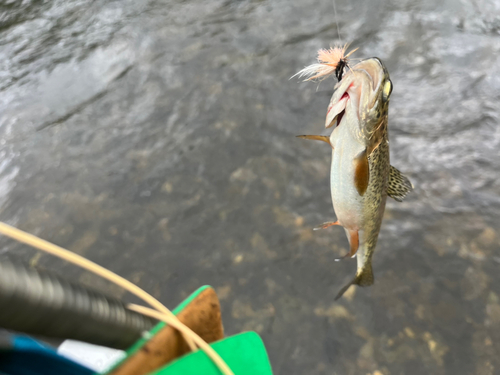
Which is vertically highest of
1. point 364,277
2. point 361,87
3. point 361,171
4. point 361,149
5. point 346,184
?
point 361,87

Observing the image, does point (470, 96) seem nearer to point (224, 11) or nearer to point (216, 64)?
point (216, 64)

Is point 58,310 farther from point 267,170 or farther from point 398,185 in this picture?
point 267,170

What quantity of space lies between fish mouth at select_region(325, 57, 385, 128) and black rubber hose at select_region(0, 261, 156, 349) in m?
1.20

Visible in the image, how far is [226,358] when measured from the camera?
1.15 metres

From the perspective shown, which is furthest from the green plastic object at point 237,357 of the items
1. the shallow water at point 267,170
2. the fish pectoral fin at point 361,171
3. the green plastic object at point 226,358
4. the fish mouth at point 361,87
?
the shallow water at point 267,170

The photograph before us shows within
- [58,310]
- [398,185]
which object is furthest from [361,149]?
[58,310]

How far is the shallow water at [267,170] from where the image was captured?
2.34 m

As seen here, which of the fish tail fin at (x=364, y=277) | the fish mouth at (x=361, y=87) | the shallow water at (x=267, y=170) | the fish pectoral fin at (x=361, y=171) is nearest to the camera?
the fish mouth at (x=361, y=87)

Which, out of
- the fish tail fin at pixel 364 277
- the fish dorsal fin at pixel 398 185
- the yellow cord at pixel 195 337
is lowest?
the fish tail fin at pixel 364 277

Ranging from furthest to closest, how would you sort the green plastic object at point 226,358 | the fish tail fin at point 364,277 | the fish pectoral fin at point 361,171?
the fish tail fin at point 364,277 → the fish pectoral fin at point 361,171 → the green plastic object at point 226,358

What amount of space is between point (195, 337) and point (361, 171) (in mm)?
1051

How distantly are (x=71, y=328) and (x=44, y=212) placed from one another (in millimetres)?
2695

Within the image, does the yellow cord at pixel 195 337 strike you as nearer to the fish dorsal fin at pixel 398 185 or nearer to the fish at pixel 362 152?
the fish at pixel 362 152

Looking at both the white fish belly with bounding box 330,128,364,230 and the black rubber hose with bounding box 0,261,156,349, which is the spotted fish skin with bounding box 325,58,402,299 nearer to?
the white fish belly with bounding box 330,128,364,230
